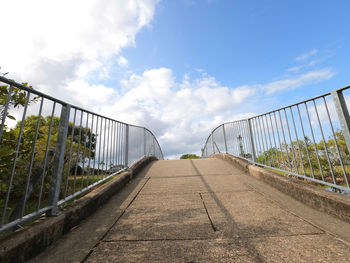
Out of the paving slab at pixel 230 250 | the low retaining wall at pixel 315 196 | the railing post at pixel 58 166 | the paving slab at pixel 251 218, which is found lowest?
the paving slab at pixel 230 250

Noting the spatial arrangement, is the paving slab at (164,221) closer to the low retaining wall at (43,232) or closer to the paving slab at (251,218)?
the paving slab at (251,218)

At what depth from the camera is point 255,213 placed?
2113 mm

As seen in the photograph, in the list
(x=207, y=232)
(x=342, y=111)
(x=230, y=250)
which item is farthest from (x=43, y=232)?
(x=342, y=111)

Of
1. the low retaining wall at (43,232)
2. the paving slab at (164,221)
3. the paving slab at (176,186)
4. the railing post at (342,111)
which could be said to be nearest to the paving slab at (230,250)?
the paving slab at (164,221)

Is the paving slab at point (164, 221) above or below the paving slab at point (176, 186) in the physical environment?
below

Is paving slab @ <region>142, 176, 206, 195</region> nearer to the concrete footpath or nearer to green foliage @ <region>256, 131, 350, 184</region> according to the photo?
the concrete footpath

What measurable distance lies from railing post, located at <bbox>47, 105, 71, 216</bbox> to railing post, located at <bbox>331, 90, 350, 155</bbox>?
3391 mm

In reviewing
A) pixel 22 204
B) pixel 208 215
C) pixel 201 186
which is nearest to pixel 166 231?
pixel 208 215

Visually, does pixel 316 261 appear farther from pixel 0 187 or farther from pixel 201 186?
pixel 0 187

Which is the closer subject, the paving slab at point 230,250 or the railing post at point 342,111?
the paving slab at point 230,250

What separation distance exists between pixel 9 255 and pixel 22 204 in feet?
1.41

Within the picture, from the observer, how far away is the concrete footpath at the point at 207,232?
138cm

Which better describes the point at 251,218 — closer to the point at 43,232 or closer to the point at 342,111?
the point at 342,111

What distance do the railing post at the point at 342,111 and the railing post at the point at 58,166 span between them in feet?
11.1
